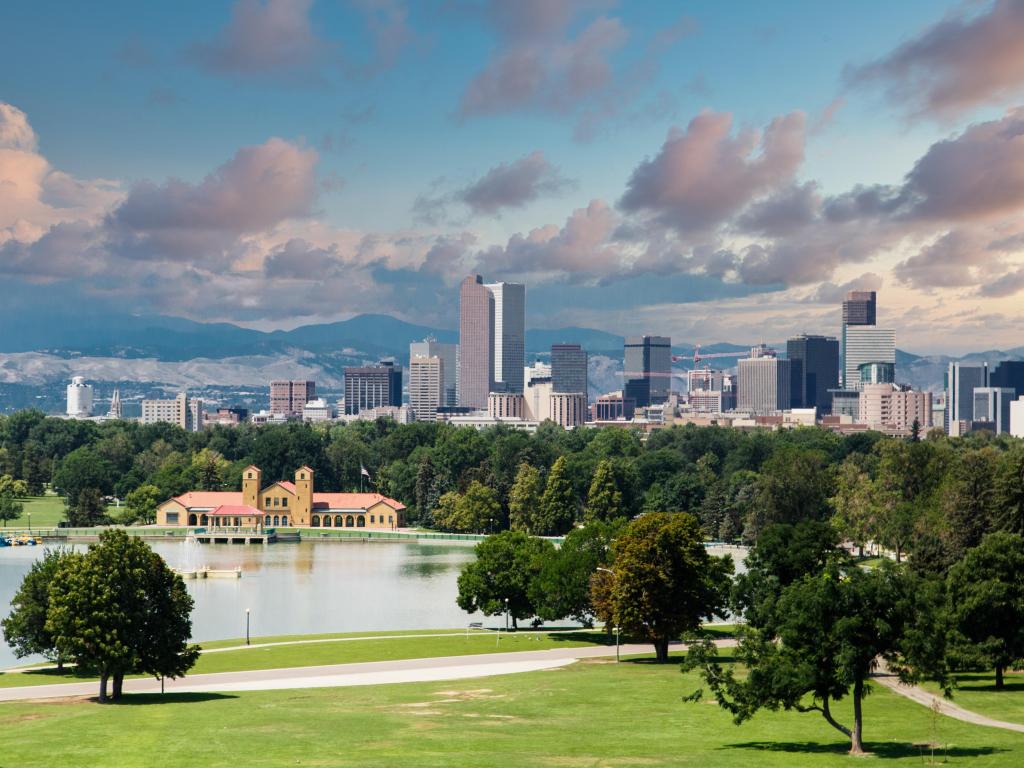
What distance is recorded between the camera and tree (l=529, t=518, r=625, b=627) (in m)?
62.0

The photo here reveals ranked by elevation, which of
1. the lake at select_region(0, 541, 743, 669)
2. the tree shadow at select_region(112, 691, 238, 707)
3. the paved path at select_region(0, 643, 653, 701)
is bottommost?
the lake at select_region(0, 541, 743, 669)

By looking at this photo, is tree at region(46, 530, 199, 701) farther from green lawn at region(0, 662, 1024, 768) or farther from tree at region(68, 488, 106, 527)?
tree at region(68, 488, 106, 527)

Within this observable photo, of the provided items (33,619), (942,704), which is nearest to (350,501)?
(33,619)

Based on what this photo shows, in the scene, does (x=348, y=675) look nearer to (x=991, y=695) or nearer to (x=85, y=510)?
(x=991, y=695)

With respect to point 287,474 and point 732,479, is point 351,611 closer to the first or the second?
point 732,479

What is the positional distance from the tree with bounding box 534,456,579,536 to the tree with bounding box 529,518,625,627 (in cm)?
7014

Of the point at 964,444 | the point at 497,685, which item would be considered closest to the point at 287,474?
the point at 964,444

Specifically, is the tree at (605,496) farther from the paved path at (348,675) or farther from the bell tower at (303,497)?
the paved path at (348,675)

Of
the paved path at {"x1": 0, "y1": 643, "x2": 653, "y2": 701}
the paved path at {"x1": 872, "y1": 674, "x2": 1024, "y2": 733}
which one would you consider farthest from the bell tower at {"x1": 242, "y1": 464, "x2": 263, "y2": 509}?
the paved path at {"x1": 872, "y1": 674, "x2": 1024, "y2": 733}

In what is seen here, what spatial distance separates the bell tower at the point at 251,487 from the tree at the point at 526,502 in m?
27.8

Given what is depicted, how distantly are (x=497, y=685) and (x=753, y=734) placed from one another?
12.4 m

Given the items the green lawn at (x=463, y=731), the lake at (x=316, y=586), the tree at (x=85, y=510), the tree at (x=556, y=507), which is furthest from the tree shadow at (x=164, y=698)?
the tree at (x=85, y=510)

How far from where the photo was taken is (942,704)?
40.0 m

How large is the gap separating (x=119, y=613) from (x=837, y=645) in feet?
71.7
